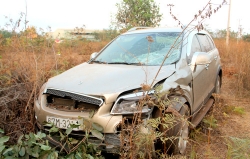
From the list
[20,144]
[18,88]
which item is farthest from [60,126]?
[18,88]

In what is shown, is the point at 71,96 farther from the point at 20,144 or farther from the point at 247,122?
the point at 247,122

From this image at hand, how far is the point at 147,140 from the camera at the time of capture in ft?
6.64

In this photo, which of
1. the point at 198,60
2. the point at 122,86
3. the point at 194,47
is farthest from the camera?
the point at 194,47

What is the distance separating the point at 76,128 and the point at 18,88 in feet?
5.10

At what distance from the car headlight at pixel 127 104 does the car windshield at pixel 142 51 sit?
869 mm

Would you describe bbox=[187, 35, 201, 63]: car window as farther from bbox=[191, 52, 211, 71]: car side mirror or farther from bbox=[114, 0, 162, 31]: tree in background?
bbox=[114, 0, 162, 31]: tree in background

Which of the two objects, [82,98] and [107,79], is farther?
[107,79]

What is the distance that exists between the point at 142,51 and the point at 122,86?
118 cm

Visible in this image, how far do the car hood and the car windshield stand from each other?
233 millimetres

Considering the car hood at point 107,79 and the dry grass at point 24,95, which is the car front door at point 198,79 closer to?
the dry grass at point 24,95

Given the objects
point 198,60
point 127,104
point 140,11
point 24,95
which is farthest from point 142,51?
point 140,11

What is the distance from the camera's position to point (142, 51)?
11.4ft

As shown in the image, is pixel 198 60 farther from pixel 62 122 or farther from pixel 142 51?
pixel 62 122

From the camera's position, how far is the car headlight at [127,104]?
2283 mm
